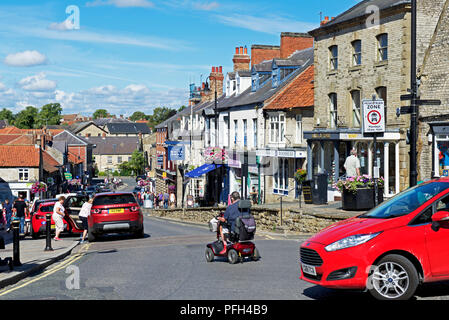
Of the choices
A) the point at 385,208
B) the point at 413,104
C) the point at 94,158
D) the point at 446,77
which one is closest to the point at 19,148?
the point at 446,77

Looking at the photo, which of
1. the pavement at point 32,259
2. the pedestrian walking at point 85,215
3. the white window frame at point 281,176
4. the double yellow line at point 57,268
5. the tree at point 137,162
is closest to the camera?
the double yellow line at point 57,268

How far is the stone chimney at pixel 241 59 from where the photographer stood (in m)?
50.6

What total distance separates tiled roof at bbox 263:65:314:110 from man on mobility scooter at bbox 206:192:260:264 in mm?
20015

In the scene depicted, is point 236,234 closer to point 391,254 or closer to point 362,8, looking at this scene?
point 391,254

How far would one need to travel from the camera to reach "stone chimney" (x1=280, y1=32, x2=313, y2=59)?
43.3 m

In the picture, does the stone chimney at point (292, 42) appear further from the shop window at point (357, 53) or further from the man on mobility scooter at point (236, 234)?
the man on mobility scooter at point (236, 234)

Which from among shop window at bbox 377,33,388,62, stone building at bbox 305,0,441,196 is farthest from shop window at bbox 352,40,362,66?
shop window at bbox 377,33,388,62

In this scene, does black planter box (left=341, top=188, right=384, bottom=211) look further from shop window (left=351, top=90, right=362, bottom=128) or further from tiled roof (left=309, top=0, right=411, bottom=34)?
tiled roof (left=309, top=0, right=411, bottom=34)

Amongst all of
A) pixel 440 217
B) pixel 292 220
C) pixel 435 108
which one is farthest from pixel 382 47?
pixel 440 217

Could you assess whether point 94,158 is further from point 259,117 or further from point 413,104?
point 413,104

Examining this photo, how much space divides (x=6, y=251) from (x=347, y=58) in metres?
17.9

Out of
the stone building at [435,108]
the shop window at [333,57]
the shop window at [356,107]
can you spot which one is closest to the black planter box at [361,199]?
the stone building at [435,108]

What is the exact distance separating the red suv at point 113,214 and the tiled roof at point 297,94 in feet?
50.4

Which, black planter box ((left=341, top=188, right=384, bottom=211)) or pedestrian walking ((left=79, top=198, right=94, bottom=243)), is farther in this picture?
pedestrian walking ((left=79, top=198, right=94, bottom=243))
